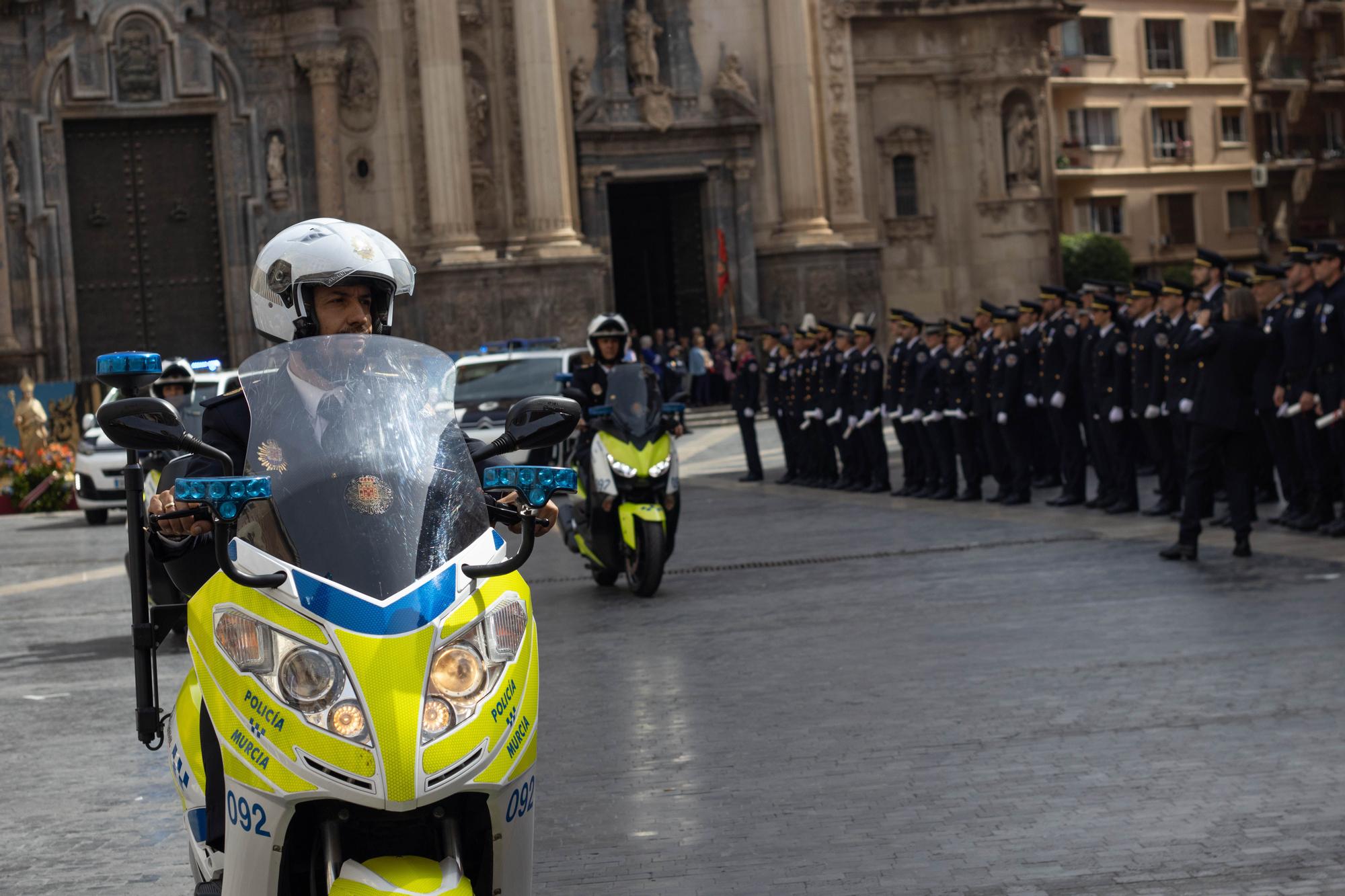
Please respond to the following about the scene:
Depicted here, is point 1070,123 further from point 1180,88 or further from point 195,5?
point 195,5

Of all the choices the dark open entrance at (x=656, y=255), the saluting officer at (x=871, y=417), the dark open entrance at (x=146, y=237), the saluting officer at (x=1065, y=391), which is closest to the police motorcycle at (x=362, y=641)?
the saluting officer at (x=1065, y=391)

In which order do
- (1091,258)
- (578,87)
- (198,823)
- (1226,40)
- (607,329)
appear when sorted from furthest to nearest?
(1226,40) < (1091,258) < (578,87) < (607,329) < (198,823)

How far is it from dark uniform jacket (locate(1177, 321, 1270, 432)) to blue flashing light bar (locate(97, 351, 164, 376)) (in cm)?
932

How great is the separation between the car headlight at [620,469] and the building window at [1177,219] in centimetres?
5151

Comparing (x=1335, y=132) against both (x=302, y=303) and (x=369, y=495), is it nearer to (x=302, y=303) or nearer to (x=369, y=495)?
(x=302, y=303)

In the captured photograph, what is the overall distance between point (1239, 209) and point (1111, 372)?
165 ft

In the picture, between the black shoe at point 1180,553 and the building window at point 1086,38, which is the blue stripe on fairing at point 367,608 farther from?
the building window at point 1086,38

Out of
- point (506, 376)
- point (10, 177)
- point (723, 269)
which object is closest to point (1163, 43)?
point (723, 269)

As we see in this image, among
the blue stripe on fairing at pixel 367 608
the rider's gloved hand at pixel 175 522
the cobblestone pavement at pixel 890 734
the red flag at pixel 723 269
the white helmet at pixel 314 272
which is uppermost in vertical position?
the red flag at pixel 723 269

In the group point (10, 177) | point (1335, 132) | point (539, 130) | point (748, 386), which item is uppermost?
point (1335, 132)

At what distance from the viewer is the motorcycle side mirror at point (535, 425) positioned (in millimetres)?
4473

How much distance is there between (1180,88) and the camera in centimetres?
6359

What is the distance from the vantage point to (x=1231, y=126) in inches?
2594

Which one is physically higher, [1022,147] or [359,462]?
[1022,147]
